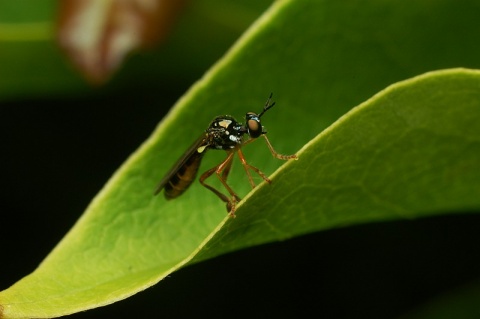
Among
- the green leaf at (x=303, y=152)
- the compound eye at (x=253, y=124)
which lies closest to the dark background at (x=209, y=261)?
the green leaf at (x=303, y=152)

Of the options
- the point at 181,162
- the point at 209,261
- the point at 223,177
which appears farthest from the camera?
the point at 209,261

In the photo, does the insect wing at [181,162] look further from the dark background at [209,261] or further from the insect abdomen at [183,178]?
the dark background at [209,261]

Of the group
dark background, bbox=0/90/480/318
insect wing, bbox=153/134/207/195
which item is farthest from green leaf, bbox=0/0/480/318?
dark background, bbox=0/90/480/318

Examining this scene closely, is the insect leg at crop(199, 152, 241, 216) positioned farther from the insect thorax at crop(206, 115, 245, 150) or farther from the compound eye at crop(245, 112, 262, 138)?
the compound eye at crop(245, 112, 262, 138)

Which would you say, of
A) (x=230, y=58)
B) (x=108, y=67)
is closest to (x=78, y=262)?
(x=230, y=58)

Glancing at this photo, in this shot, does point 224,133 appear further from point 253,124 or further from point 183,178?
point 183,178

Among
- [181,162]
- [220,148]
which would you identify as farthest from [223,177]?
[181,162]
